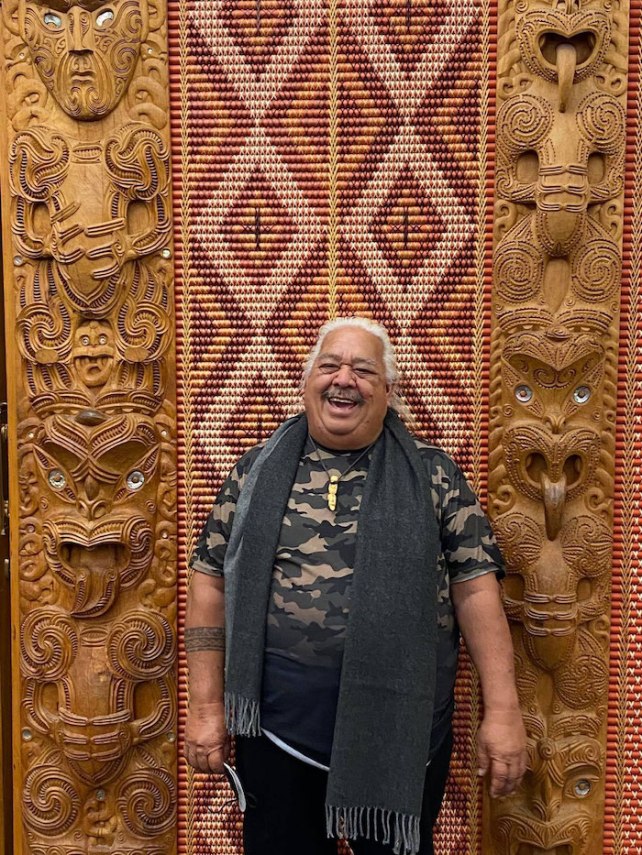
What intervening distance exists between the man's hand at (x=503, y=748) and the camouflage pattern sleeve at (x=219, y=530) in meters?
0.70

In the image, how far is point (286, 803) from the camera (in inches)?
68.3

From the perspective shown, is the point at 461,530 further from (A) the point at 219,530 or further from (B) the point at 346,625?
(A) the point at 219,530

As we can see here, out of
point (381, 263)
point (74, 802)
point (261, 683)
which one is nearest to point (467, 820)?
point (261, 683)

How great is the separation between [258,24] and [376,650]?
1.64 m

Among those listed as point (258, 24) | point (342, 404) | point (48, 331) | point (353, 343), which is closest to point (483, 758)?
point (342, 404)

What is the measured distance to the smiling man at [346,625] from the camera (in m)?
1.64

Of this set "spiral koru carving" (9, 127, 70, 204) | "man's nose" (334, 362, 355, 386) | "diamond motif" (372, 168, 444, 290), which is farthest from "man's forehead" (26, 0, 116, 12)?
"man's nose" (334, 362, 355, 386)

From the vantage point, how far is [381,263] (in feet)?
6.95

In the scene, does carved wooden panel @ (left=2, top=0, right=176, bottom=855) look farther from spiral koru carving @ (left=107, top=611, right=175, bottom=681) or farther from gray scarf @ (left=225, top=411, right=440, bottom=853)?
gray scarf @ (left=225, top=411, right=440, bottom=853)

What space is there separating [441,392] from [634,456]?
555 mm

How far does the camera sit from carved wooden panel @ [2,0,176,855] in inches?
78.4

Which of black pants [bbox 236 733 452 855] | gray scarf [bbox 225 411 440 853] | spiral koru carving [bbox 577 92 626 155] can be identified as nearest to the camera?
gray scarf [bbox 225 411 440 853]

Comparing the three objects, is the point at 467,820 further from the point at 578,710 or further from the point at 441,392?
the point at 441,392

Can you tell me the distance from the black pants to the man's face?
704 mm
